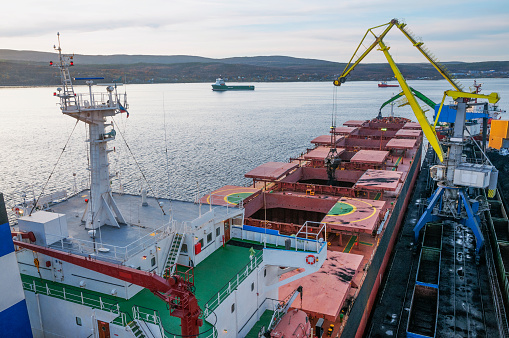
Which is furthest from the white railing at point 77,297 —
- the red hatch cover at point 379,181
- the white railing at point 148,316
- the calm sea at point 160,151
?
the red hatch cover at point 379,181

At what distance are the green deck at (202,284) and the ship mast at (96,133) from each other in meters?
3.25

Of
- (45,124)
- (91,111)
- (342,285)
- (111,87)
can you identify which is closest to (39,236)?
(91,111)

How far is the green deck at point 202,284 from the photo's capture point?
15.1 metres

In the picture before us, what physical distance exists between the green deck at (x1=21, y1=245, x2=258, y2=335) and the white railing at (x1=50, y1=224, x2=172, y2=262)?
173cm

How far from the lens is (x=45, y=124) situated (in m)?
107

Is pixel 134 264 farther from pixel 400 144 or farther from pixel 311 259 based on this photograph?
pixel 400 144

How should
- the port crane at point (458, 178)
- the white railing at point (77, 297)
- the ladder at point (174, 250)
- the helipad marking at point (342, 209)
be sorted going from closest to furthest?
the white railing at point (77, 297) < the ladder at point (174, 250) < the helipad marking at point (342, 209) < the port crane at point (458, 178)

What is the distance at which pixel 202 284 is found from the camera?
1678cm

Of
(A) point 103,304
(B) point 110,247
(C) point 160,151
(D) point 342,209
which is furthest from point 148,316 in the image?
(C) point 160,151

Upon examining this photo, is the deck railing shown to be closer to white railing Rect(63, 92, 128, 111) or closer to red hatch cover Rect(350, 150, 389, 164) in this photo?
white railing Rect(63, 92, 128, 111)

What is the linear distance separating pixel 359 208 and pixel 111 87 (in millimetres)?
20530

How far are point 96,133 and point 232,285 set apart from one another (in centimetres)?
956

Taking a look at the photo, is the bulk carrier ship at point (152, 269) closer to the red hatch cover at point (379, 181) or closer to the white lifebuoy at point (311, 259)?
the white lifebuoy at point (311, 259)

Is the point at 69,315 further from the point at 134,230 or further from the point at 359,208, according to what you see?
the point at 359,208
